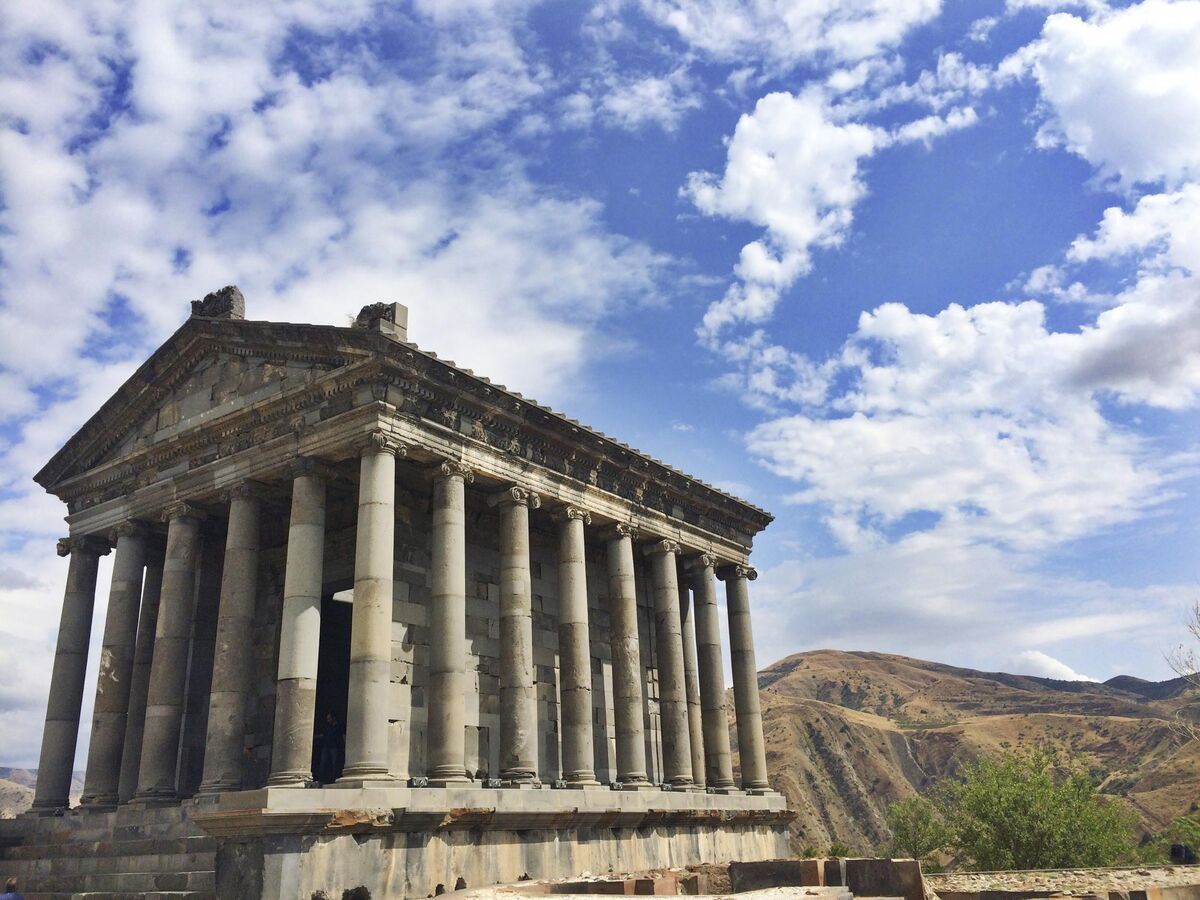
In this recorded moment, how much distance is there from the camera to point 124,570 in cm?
2077

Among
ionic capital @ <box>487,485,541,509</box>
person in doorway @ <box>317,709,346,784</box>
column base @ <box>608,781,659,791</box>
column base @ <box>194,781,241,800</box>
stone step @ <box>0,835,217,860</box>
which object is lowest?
stone step @ <box>0,835,217,860</box>

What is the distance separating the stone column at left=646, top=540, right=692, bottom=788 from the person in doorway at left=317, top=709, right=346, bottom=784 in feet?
24.5

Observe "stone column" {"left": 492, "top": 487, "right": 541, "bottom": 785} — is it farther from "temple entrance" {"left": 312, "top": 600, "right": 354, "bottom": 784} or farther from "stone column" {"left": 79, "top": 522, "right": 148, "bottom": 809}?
"stone column" {"left": 79, "top": 522, "right": 148, "bottom": 809}

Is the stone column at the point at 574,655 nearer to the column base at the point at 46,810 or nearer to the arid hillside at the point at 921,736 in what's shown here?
the column base at the point at 46,810

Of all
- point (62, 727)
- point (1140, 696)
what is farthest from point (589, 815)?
point (1140, 696)

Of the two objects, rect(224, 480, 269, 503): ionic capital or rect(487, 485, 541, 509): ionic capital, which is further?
rect(487, 485, 541, 509): ionic capital

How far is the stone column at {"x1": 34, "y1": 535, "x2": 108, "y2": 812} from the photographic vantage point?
2019cm

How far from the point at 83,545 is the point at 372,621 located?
1006 cm

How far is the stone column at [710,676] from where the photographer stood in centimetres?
2412

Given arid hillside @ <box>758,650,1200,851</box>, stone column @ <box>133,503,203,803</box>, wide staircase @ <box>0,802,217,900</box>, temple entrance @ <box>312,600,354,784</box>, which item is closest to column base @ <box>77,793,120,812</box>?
wide staircase @ <box>0,802,217,900</box>

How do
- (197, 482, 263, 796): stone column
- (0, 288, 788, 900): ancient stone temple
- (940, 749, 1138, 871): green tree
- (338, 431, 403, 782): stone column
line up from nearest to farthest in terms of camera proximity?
(338, 431, 403, 782): stone column < (0, 288, 788, 900): ancient stone temple < (197, 482, 263, 796): stone column < (940, 749, 1138, 871): green tree

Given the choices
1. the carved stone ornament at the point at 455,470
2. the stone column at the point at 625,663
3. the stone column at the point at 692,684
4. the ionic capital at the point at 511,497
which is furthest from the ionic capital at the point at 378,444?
the stone column at the point at 692,684

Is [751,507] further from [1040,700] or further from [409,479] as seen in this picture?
[1040,700]

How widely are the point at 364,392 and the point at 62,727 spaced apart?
1057cm
